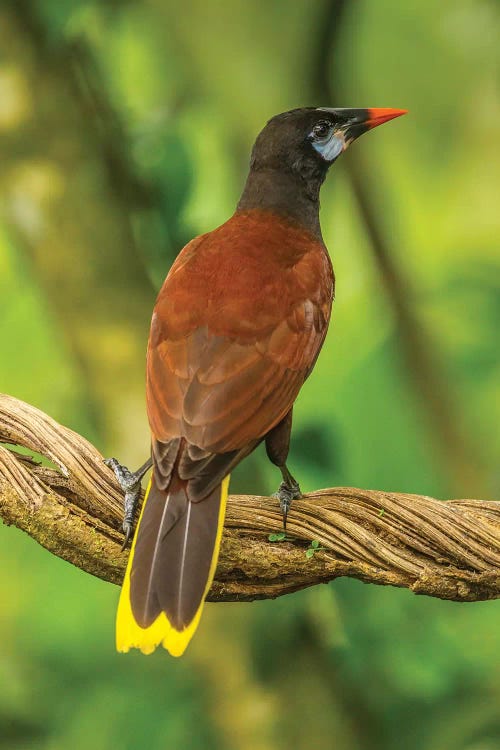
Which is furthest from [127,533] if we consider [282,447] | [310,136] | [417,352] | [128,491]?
[417,352]

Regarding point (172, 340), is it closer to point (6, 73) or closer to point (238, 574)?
point (238, 574)

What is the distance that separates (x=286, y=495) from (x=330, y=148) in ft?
1.96

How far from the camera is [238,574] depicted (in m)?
1.05

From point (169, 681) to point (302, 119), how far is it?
0.96 m

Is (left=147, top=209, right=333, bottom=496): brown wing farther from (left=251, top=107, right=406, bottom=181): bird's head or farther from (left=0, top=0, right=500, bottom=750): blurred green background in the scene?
(left=0, top=0, right=500, bottom=750): blurred green background

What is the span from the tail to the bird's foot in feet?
0.25

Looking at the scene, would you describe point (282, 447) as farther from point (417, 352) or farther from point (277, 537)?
point (417, 352)

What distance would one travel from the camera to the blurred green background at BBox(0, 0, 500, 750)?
67.1 inches

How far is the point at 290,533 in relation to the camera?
1033mm

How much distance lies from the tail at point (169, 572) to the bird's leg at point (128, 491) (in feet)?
0.16

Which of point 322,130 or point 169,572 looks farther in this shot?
point 322,130

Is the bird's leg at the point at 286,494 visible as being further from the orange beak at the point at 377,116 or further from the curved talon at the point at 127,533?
the orange beak at the point at 377,116

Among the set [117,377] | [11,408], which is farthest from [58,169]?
[11,408]

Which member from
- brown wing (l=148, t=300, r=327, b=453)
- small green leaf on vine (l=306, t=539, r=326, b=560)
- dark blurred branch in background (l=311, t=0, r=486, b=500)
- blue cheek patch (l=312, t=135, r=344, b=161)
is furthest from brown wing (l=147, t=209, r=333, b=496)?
dark blurred branch in background (l=311, t=0, r=486, b=500)
